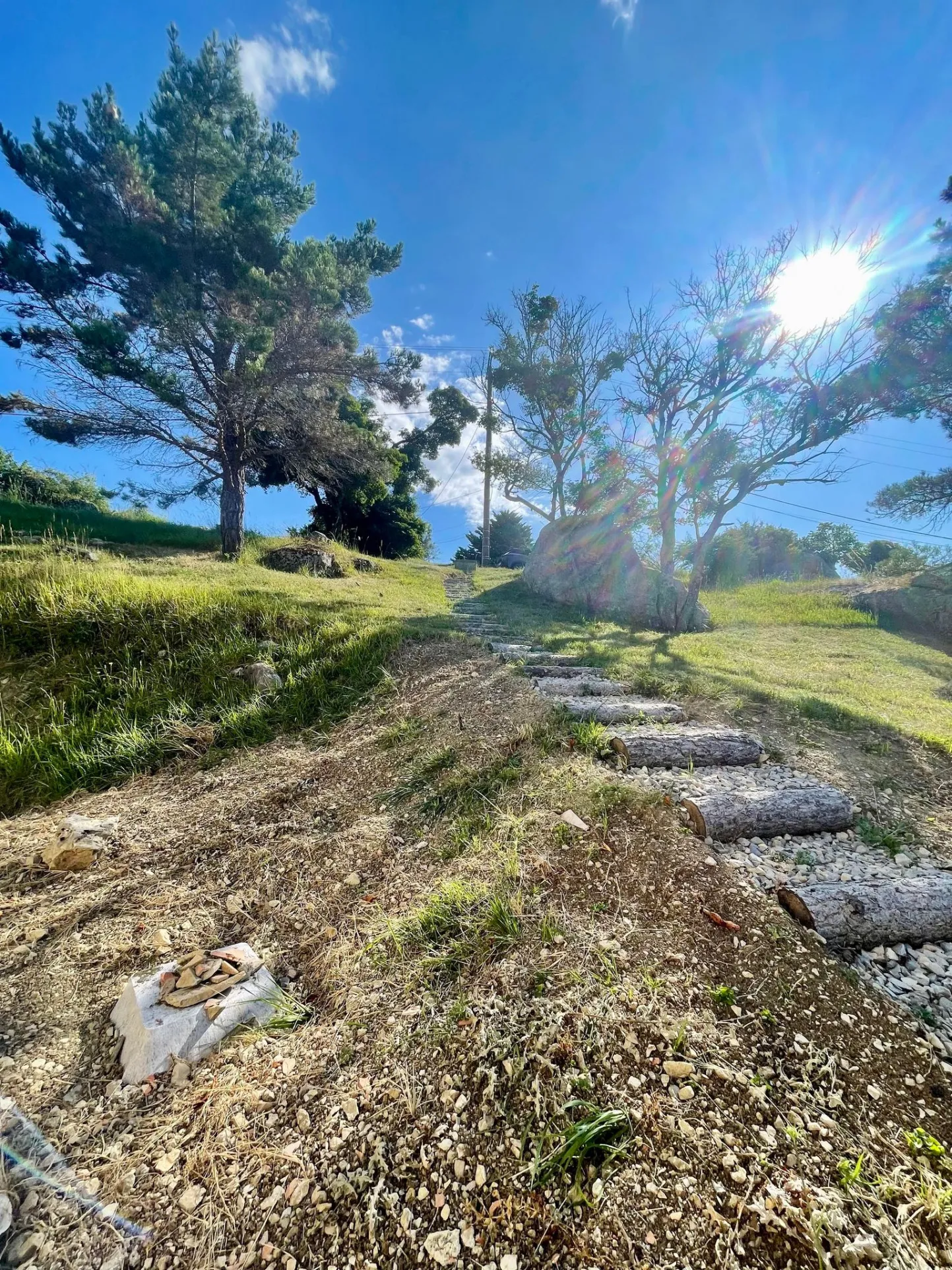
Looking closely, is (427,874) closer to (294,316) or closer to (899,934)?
(899,934)

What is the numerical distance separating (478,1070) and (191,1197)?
0.73 meters

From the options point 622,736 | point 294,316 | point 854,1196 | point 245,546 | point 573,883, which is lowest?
point 854,1196

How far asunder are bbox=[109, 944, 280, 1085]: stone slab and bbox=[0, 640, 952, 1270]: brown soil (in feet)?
0.20

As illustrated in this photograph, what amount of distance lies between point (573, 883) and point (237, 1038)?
4.23 ft

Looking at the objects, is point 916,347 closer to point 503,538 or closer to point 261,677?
point 261,677

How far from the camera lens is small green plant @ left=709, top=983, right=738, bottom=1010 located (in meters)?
1.42

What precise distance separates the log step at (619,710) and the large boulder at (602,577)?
5.57m

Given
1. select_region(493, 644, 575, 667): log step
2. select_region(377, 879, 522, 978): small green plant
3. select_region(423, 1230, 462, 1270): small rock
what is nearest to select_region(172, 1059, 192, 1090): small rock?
select_region(377, 879, 522, 978): small green plant

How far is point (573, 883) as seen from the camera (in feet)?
6.20

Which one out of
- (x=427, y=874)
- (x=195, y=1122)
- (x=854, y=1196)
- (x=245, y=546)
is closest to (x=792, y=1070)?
(x=854, y=1196)

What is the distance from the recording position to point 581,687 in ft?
13.0

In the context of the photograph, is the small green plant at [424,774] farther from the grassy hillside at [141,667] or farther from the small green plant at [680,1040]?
the small green plant at [680,1040]

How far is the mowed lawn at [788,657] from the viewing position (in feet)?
13.8

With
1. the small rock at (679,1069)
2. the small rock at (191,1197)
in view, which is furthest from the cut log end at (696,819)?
the small rock at (191,1197)
